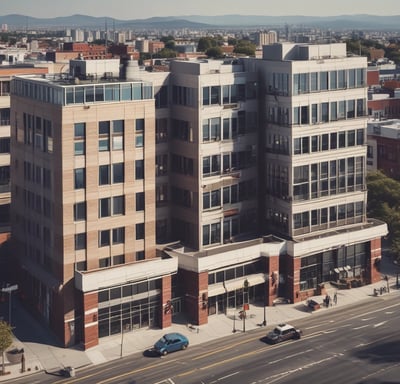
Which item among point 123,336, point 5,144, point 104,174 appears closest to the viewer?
point 104,174

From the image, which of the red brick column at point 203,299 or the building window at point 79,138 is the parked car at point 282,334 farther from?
the building window at point 79,138

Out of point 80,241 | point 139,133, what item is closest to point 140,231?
point 80,241

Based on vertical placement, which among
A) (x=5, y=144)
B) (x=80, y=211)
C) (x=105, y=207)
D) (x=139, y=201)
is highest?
(x=5, y=144)

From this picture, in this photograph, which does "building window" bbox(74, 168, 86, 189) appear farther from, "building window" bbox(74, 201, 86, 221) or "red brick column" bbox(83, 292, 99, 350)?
"red brick column" bbox(83, 292, 99, 350)

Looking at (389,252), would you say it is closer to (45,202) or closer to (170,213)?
(170,213)

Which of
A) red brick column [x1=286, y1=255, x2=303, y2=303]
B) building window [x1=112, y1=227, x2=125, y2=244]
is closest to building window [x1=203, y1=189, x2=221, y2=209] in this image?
red brick column [x1=286, y1=255, x2=303, y2=303]

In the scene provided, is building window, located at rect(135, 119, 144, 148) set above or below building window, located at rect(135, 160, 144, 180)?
above

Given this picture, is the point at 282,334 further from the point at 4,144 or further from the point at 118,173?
the point at 4,144
